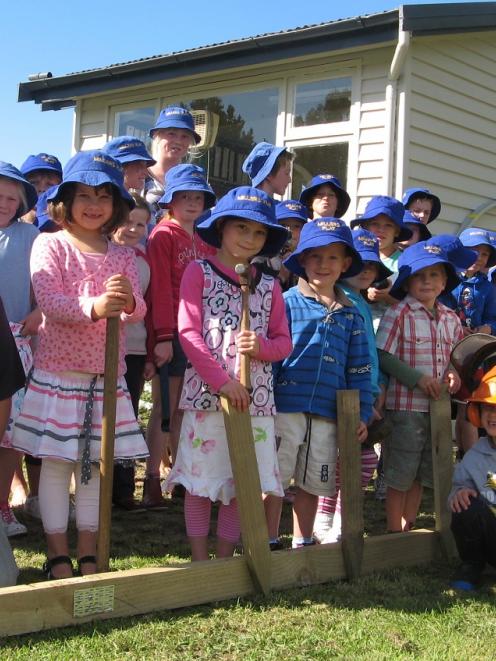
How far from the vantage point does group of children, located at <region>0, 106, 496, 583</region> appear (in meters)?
3.60

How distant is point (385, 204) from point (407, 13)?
4.33 metres

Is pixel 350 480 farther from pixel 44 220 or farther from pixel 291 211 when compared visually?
pixel 44 220

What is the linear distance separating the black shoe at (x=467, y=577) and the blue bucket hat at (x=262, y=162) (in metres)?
2.72

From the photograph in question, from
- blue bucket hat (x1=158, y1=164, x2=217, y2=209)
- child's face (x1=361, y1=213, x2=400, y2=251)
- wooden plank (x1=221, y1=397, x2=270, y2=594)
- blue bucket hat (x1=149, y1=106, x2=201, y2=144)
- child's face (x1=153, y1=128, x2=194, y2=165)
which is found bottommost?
wooden plank (x1=221, y1=397, x2=270, y2=594)

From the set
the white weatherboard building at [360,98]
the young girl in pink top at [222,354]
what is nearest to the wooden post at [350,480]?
the young girl in pink top at [222,354]

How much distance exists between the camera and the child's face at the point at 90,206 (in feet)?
12.0

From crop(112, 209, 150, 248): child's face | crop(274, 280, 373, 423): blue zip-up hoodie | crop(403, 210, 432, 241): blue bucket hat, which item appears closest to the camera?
crop(274, 280, 373, 423): blue zip-up hoodie

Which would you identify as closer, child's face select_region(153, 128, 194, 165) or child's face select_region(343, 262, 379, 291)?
child's face select_region(343, 262, 379, 291)

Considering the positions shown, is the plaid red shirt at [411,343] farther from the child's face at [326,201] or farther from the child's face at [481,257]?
the child's face at [481,257]

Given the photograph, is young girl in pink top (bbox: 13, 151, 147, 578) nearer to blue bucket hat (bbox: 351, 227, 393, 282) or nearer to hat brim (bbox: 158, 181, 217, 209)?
hat brim (bbox: 158, 181, 217, 209)

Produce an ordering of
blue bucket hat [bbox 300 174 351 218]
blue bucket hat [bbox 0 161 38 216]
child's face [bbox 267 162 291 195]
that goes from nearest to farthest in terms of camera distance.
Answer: blue bucket hat [bbox 0 161 38 216] → child's face [bbox 267 162 291 195] → blue bucket hat [bbox 300 174 351 218]

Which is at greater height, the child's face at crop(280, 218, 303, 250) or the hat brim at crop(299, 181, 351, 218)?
the hat brim at crop(299, 181, 351, 218)

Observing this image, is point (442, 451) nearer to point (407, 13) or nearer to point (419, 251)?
point (419, 251)

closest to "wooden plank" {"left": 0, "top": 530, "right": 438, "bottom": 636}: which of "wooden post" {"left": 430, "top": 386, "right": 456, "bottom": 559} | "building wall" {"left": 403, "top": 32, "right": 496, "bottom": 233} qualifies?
"wooden post" {"left": 430, "top": 386, "right": 456, "bottom": 559}
